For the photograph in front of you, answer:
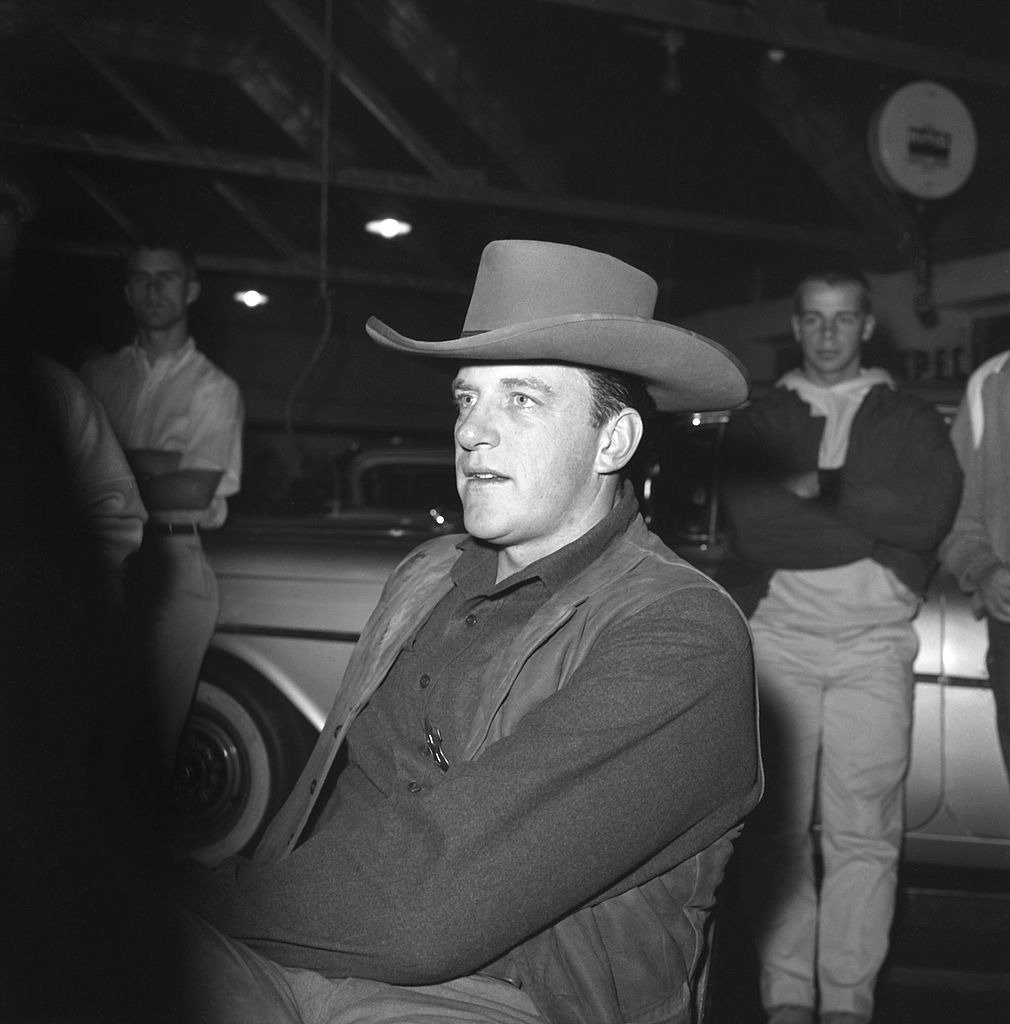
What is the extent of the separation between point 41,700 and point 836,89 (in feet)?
29.4

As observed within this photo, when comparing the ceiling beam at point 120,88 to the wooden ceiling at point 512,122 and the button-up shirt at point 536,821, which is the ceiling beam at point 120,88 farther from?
the button-up shirt at point 536,821

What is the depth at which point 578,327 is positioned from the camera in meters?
1.90

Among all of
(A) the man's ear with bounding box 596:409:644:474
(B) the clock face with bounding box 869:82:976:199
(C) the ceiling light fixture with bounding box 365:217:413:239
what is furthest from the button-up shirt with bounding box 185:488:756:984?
(C) the ceiling light fixture with bounding box 365:217:413:239

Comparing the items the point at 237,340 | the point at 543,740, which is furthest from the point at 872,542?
the point at 237,340

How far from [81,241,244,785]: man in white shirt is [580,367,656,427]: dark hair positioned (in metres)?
2.61

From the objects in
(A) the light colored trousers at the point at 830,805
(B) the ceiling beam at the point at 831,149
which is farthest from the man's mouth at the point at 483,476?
(B) the ceiling beam at the point at 831,149

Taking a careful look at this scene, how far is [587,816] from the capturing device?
63.0 inches

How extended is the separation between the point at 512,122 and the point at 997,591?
779 centimetres

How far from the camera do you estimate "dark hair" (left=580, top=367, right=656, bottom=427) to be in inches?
80.7

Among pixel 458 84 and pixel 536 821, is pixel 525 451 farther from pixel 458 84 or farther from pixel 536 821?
pixel 458 84

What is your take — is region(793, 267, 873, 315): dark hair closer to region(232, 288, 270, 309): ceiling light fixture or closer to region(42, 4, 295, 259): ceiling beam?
region(42, 4, 295, 259): ceiling beam

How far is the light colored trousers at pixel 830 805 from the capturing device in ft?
10.8

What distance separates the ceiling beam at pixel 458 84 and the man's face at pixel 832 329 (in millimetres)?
6361

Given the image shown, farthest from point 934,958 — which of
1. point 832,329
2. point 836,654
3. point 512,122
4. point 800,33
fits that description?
point 512,122
